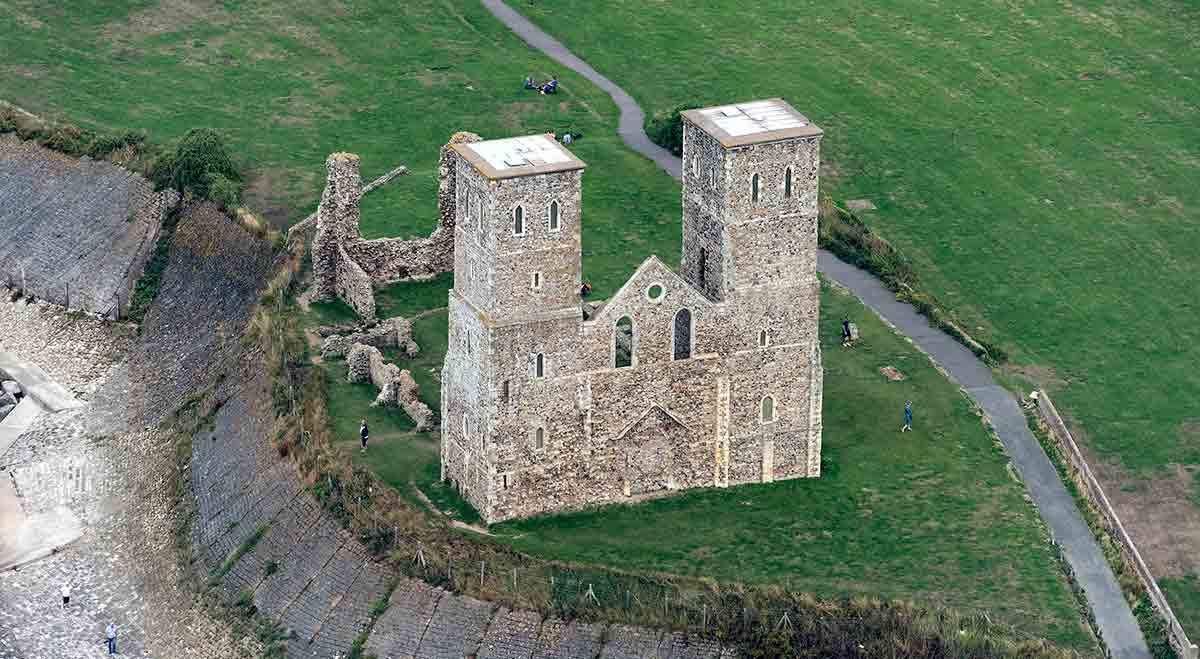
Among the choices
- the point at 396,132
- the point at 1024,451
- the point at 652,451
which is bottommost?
the point at 396,132

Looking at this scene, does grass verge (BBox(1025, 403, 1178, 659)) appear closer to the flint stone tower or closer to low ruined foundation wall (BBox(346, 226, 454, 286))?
the flint stone tower

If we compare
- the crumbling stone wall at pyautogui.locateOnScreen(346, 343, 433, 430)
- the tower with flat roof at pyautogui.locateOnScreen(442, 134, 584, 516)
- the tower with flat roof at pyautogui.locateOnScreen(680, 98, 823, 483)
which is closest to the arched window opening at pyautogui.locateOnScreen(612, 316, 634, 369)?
the tower with flat roof at pyautogui.locateOnScreen(442, 134, 584, 516)

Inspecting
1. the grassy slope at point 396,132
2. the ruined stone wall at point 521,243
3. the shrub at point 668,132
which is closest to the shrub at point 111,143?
the grassy slope at point 396,132

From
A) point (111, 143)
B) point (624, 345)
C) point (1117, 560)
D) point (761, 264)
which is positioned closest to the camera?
point (1117, 560)

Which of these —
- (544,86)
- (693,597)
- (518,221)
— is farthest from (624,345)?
(544,86)

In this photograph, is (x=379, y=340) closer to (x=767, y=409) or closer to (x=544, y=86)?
(x=767, y=409)

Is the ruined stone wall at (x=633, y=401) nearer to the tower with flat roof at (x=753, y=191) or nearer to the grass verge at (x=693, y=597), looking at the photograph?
the tower with flat roof at (x=753, y=191)

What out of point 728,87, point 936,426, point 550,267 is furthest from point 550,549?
point 728,87
